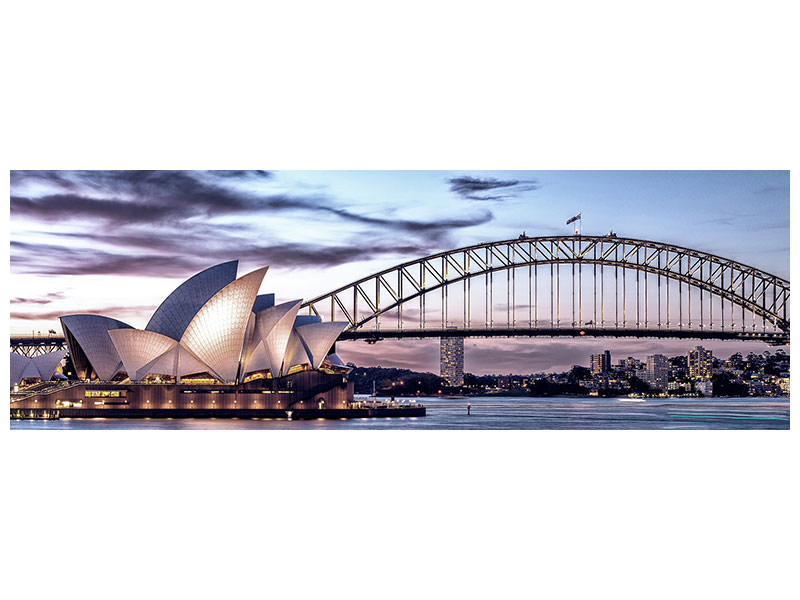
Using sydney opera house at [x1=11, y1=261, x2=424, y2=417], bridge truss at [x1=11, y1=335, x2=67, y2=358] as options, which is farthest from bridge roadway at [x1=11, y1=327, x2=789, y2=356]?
bridge truss at [x1=11, y1=335, x2=67, y2=358]

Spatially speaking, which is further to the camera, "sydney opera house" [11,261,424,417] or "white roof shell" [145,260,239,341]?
"sydney opera house" [11,261,424,417]

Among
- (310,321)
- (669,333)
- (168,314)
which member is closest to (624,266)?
(669,333)

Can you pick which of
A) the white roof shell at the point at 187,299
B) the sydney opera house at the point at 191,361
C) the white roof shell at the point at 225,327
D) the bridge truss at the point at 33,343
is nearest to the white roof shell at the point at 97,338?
the sydney opera house at the point at 191,361

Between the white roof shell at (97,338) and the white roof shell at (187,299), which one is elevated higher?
the white roof shell at (187,299)

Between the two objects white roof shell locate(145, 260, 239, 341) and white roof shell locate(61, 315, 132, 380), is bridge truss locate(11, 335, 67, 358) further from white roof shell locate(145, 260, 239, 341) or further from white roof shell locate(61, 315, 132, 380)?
white roof shell locate(145, 260, 239, 341)

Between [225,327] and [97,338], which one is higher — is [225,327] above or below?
above

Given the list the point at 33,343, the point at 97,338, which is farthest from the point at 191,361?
the point at 33,343

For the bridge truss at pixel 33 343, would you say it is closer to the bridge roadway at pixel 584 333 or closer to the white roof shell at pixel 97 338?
the white roof shell at pixel 97 338

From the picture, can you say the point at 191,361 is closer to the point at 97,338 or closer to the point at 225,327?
the point at 225,327
